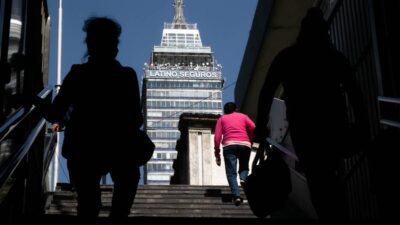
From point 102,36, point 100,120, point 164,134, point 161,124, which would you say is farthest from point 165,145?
point 100,120

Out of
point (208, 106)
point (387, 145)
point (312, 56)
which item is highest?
point (208, 106)

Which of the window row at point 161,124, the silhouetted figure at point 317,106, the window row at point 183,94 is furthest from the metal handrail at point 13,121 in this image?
the window row at point 161,124

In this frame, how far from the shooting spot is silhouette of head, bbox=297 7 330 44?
5.44 meters

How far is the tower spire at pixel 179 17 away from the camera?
188 meters

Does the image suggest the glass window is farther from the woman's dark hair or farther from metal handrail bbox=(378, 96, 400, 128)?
metal handrail bbox=(378, 96, 400, 128)

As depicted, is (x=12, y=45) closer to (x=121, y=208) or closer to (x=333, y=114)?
(x=121, y=208)

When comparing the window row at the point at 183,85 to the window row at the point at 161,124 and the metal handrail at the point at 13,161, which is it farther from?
the metal handrail at the point at 13,161

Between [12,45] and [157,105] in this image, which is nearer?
[12,45]

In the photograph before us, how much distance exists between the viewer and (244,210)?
33.3ft

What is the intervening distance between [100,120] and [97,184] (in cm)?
40

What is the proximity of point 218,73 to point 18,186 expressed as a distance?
159 m

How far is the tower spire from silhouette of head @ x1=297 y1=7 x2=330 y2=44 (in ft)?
600

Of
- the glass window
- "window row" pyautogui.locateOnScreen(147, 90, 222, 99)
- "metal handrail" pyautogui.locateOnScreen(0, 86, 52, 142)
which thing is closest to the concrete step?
the glass window

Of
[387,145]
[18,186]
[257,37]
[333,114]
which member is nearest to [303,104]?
[333,114]
